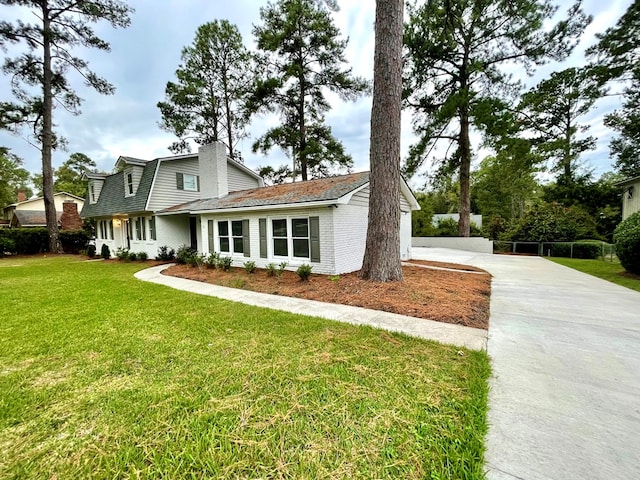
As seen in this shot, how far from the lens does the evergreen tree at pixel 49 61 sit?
1467 cm

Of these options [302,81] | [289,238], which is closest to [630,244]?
[289,238]

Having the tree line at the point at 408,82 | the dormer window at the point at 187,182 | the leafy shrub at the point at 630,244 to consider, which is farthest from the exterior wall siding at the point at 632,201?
the dormer window at the point at 187,182

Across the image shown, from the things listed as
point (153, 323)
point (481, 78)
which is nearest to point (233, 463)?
point (153, 323)

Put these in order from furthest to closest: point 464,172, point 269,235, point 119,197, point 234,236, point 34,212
Result: point 34,212, point 464,172, point 119,197, point 234,236, point 269,235

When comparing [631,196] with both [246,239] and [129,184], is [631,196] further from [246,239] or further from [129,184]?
[129,184]

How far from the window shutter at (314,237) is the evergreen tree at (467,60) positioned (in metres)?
11.5

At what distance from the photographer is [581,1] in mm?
11984

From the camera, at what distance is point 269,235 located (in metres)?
9.39

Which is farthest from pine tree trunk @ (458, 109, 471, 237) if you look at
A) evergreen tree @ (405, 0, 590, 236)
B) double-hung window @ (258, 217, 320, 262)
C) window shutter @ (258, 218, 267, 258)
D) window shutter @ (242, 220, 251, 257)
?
window shutter @ (242, 220, 251, 257)

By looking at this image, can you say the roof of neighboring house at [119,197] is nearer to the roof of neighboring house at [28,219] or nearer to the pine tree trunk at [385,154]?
the pine tree trunk at [385,154]

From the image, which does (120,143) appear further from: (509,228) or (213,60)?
(509,228)

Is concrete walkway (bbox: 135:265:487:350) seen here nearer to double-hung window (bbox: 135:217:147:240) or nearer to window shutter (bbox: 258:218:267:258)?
window shutter (bbox: 258:218:267:258)

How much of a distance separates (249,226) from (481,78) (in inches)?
640

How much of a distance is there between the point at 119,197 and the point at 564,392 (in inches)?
753
